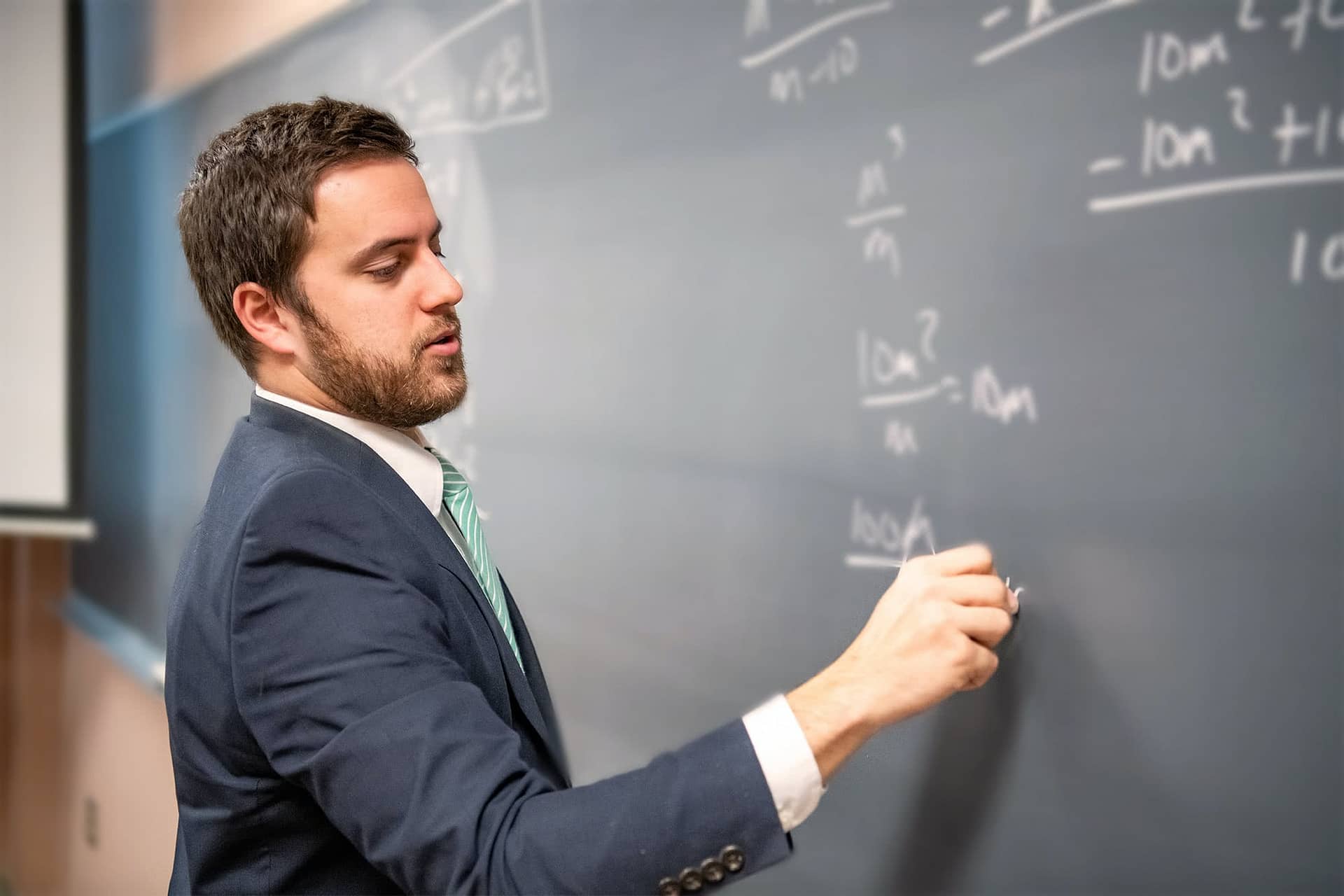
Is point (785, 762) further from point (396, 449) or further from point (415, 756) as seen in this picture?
point (396, 449)

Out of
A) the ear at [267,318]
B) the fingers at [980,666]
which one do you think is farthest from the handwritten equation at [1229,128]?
the ear at [267,318]

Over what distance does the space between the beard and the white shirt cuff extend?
43 centimetres

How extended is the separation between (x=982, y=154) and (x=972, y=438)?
243 mm

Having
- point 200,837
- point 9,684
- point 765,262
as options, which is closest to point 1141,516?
point 765,262

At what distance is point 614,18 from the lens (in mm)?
1406

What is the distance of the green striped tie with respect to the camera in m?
1.08

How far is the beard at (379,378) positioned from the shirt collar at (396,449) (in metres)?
0.01

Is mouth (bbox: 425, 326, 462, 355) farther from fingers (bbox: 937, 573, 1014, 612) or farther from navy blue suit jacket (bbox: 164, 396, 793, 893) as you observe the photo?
fingers (bbox: 937, 573, 1014, 612)

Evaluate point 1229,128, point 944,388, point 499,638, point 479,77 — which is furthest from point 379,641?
point 479,77

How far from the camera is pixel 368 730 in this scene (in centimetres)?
79

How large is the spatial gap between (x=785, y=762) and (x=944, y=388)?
398 millimetres

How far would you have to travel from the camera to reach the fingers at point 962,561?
0.91 metres

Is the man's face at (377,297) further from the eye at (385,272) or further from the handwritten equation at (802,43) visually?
the handwritten equation at (802,43)

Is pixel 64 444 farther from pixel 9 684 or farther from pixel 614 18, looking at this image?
pixel 614 18
